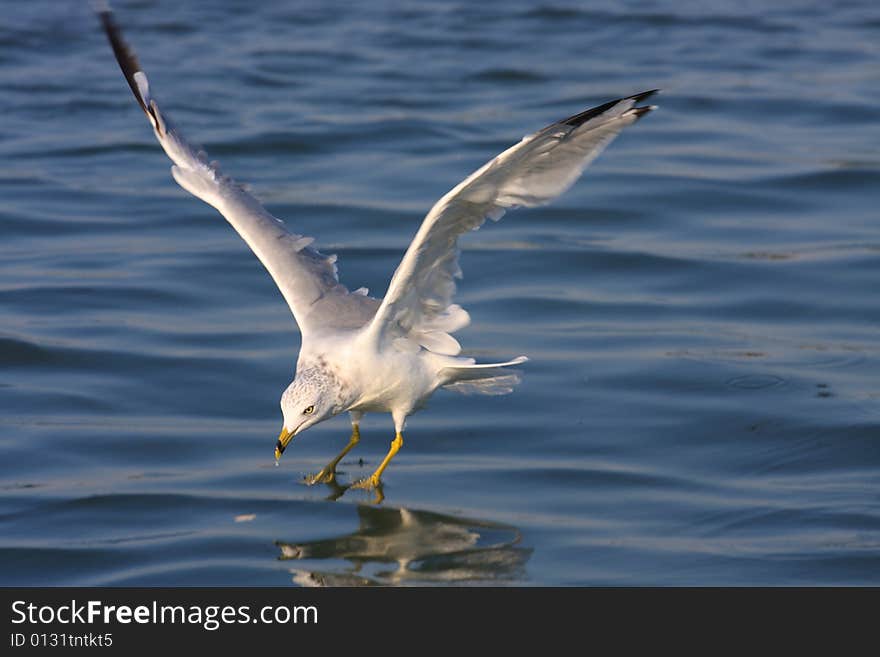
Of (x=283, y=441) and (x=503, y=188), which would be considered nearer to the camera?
(x=503, y=188)

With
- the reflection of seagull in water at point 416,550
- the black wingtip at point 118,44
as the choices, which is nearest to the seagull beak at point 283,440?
the reflection of seagull in water at point 416,550

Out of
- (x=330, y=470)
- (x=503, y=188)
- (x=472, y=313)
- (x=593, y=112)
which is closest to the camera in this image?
(x=593, y=112)

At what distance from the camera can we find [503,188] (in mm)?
6625

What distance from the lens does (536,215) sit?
13352 mm

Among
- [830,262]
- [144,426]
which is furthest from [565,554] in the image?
[830,262]

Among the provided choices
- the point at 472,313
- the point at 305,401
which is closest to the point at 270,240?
the point at 305,401

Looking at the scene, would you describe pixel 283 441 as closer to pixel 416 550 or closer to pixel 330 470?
pixel 416 550

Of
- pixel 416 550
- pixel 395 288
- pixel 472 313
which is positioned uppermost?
pixel 395 288

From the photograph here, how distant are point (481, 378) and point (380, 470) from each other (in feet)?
2.26

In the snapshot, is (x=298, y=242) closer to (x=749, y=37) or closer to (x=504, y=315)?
(x=504, y=315)

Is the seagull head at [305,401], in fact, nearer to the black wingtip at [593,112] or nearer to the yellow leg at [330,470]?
the yellow leg at [330,470]

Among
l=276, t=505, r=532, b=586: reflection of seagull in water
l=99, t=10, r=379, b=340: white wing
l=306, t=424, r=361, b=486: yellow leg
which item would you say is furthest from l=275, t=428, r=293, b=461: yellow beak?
l=306, t=424, r=361, b=486: yellow leg
